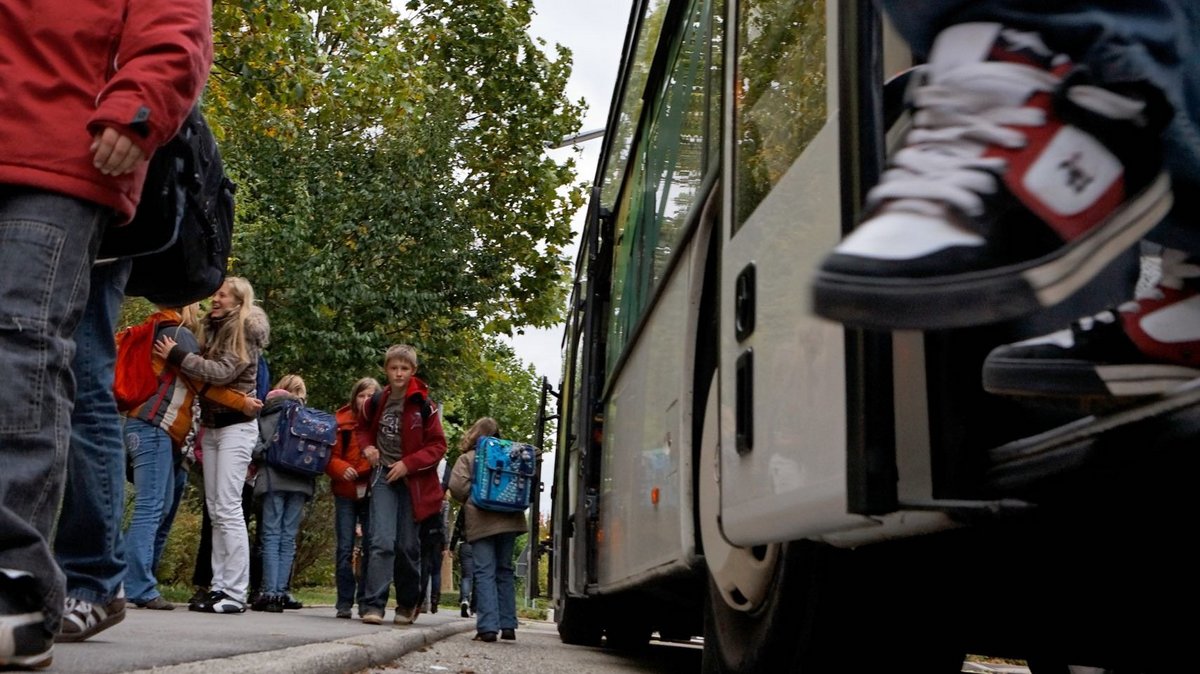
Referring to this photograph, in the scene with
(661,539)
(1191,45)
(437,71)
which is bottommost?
(661,539)

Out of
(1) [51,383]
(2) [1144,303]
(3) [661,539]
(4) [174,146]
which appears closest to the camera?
(2) [1144,303]

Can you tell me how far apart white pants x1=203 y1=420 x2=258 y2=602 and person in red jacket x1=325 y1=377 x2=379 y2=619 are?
1.45 metres

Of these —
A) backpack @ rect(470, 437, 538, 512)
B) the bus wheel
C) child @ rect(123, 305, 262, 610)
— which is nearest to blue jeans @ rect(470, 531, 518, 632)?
backpack @ rect(470, 437, 538, 512)

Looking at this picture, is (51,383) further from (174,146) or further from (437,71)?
(437,71)

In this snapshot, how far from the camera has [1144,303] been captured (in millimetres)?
1826

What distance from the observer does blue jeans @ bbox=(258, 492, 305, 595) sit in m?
9.76

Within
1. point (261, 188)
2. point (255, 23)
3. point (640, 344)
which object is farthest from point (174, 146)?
point (261, 188)

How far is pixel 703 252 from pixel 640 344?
175cm

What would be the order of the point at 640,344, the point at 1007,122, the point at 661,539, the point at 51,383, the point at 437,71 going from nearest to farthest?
the point at 1007,122, the point at 51,383, the point at 661,539, the point at 640,344, the point at 437,71

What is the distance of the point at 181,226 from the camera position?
4211 millimetres

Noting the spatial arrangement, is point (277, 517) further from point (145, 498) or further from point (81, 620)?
point (81, 620)

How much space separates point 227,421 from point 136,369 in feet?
2.33

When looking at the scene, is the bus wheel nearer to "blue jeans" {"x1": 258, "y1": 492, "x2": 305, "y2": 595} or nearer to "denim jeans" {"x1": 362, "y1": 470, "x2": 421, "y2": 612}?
"denim jeans" {"x1": 362, "y1": 470, "x2": 421, "y2": 612}

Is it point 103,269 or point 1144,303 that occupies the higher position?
point 103,269
